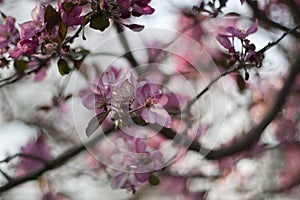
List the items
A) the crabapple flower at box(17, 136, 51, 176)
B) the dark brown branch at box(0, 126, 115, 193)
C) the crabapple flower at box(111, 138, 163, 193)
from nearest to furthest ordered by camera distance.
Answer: the crabapple flower at box(111, 138, 163, 193)
the dark brown branch at box(0, 126, 115, 193)
the crabapple flower at box(17, 136, 51, 176)

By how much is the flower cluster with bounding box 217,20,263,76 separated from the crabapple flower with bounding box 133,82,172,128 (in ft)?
0.58

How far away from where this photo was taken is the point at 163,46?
4.99 feet

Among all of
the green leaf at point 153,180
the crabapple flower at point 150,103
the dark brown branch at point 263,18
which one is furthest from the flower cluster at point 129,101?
the dark brown branch at point 263,18

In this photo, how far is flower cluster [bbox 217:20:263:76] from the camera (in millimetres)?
1029

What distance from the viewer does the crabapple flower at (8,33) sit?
1.12 meters

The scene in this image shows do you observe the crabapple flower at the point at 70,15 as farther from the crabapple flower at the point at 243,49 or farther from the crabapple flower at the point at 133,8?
the crabapple flower at the point at 243,49

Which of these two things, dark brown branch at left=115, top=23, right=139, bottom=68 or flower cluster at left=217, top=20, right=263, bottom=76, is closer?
flower cluster at left=217, top=20, right=263, bottom=76

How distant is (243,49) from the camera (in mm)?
1057

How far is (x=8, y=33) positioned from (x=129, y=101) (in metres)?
0.35

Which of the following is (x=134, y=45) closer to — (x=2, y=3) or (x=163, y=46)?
(x=163, y=46)

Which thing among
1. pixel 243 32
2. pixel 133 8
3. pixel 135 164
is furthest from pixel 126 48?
pixel 133 8

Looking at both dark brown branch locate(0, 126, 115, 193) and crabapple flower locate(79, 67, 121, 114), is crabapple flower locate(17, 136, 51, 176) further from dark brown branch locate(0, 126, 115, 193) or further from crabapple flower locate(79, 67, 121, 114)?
crabapple flower locate(79, 67, 121, 114)

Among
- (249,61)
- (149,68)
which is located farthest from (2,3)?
(249,61)

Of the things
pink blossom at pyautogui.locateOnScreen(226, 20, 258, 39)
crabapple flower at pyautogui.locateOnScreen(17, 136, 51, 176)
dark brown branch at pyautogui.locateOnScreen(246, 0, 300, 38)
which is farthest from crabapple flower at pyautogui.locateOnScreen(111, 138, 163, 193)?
crabapple flower at pyautogui.locateOnScreen(17, 136, 51, 176)
